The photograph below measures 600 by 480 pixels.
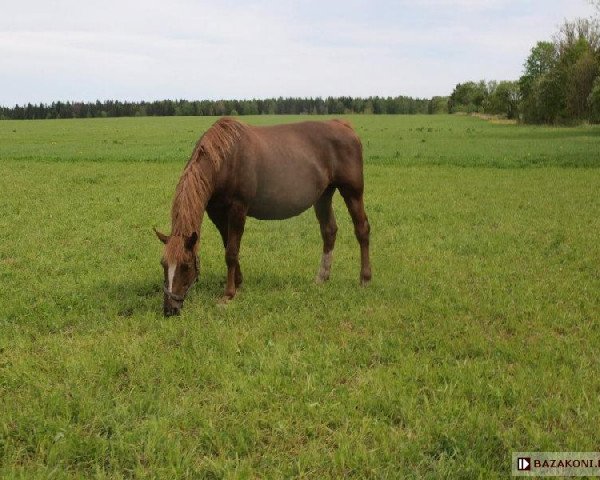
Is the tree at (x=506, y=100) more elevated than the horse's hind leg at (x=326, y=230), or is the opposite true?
the tree at (x=506, y=100)

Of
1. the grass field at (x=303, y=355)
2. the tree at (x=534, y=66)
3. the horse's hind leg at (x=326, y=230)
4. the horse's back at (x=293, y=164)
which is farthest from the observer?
the tree at (x=534, y=66)

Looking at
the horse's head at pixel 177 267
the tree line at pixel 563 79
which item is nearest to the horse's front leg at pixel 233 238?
the horse's head at pixel 177 267

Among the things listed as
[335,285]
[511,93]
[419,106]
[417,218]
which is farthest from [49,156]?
[419,106]

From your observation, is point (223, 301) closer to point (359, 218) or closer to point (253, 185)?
point (253, 185)

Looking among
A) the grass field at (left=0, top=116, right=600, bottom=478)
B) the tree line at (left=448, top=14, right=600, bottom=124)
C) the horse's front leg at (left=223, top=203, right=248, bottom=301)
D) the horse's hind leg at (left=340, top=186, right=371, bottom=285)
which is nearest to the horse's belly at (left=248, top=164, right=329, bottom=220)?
the horse's front leg at (left=223, top=203, right=248, bottom=301)

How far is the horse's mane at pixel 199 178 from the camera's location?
20.2 feet

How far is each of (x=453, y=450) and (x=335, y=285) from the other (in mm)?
4084

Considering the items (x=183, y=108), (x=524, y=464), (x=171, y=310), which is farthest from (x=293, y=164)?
(x=183, y=108)

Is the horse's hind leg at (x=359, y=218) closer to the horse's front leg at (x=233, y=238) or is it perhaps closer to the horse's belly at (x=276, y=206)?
the horse's belly at (x=276, y=206)

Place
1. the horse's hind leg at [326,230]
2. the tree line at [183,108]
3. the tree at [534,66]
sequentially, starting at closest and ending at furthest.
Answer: the horse's hind leg at [326,230] → the tree at [534,66] → the tree line at [183,108]

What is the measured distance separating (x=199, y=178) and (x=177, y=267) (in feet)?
3.74

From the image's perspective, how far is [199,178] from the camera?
21.2 feet

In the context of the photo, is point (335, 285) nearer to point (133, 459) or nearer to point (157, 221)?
point (133, 459)

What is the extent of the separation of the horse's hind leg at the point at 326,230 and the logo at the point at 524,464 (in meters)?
4.55
